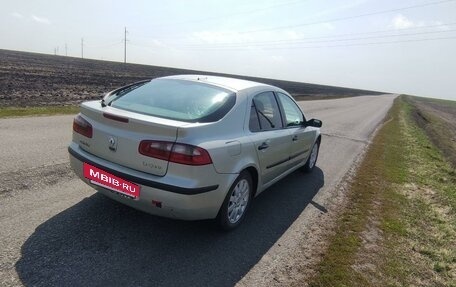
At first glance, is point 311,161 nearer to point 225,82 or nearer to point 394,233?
point 394,233

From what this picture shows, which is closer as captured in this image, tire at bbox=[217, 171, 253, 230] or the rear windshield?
the rear windshield

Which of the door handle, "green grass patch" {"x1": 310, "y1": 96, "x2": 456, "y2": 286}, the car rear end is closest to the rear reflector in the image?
the car rear end

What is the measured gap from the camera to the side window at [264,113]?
4523 mm

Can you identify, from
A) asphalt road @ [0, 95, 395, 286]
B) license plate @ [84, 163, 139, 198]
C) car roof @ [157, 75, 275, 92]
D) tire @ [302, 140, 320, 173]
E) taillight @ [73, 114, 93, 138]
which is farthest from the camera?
tire @ [302, 140, 320, 173]

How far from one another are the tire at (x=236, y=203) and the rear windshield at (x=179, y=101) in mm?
806

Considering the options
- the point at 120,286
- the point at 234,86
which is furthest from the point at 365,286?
the point at 234,86

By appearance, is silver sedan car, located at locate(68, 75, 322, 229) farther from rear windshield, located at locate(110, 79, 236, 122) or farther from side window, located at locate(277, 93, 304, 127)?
side window, located at locate(277, 93, 304, 127)

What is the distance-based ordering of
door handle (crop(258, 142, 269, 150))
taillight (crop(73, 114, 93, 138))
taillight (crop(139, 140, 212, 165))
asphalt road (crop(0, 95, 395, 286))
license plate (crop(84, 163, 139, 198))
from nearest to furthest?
asphalt road (crop(0, 95, 395, 286)) < taillight (crop(139, 140, 212, 165)) < license plate (crop(84, 163, 139, 198)) < taillight (crop(73, 114, 93, 138)) < door handle (crop(258, 142, 269, 150))

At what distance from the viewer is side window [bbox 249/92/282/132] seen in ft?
14.8

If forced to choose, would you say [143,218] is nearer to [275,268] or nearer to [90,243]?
[90,243]

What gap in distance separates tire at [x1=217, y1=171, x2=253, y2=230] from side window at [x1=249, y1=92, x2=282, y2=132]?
63 cm

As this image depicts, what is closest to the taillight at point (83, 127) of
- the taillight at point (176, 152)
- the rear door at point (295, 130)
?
the taillight at point (176, 152)

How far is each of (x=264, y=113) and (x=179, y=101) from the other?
1.21 metres

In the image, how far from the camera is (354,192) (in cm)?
664
